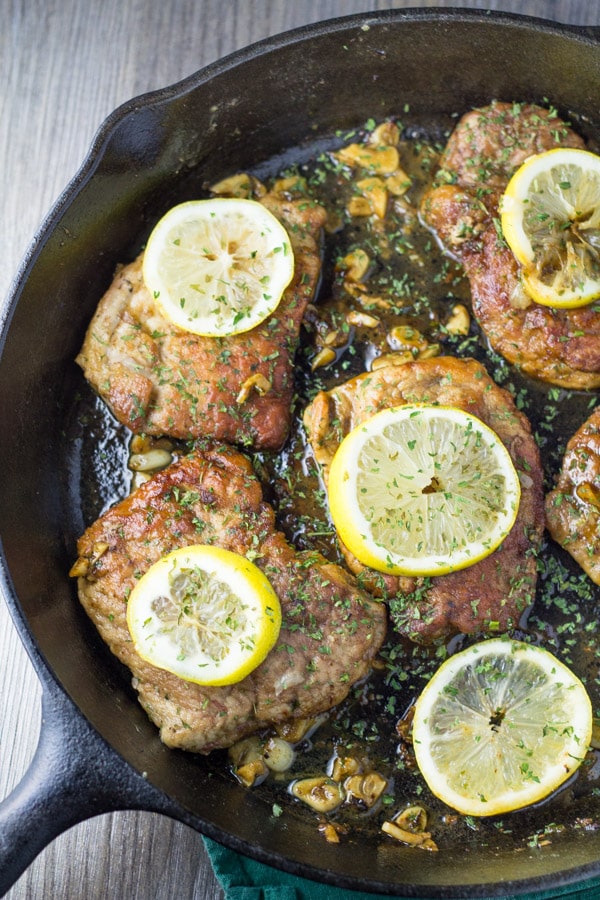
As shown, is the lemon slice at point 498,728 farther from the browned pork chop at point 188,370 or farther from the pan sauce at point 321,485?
the browned pork chop at point 188,370

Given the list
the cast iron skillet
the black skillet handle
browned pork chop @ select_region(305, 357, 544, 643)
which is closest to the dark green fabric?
the cast iron skillet

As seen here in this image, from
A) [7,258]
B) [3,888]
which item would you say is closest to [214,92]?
[7,258]

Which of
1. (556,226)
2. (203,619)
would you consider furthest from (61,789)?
(556,226)

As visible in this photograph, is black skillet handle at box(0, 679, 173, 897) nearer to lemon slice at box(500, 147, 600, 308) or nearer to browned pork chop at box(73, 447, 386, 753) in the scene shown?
browned pork chop at box(73, 447, 386, 753)

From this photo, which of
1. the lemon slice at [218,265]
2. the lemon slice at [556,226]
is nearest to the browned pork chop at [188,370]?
the lemon slice at [218,265]

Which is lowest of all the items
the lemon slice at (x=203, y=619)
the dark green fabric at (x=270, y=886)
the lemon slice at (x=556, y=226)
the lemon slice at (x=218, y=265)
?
the dark green fabric at (x=270, y=886)

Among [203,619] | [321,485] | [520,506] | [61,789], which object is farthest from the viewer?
[321,485]

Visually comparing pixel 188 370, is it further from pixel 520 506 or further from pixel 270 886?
pixel 270 886
